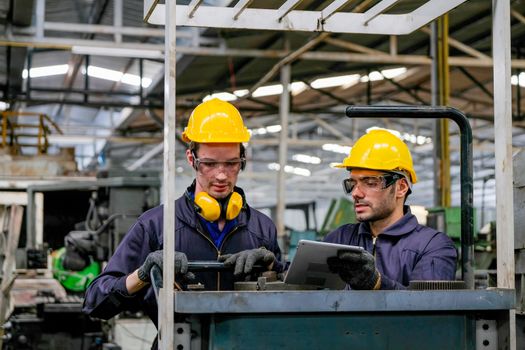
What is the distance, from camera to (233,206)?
363 centimetres

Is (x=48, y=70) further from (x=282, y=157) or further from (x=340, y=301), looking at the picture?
(x=340, y=301)

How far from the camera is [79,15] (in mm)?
14508

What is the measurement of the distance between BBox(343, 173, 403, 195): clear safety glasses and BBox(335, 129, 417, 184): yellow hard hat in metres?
0.04

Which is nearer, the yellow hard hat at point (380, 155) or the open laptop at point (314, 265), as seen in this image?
the open laptop at point (314, 265)

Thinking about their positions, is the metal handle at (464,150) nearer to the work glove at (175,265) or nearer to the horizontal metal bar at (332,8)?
the horizontal metal bar at (332,8)

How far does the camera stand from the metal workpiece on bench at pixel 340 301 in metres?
2.51

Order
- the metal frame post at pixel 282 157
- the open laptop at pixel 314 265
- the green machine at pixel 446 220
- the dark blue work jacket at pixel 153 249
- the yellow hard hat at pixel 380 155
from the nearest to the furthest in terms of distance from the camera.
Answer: the open laptop at pixel 314 265
the dark blue work jacket at pixel 153 249
the yellow hard hat at pixel 380 155
the green machine at pixel 446 220
the metal frame post at pixel 282 157

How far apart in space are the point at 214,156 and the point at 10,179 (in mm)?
8532

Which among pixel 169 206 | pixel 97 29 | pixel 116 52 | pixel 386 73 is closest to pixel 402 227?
pixel 169 206

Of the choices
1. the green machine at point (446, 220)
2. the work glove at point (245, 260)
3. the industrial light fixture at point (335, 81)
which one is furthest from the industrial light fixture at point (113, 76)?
the work glove at point (245, 260)

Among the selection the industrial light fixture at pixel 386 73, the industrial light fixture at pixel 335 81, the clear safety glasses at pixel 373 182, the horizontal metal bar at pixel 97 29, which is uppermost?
the industrial light fixture at pixel 386 73

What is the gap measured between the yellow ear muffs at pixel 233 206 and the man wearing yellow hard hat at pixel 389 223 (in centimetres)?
55

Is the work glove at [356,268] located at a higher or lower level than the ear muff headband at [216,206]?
lower

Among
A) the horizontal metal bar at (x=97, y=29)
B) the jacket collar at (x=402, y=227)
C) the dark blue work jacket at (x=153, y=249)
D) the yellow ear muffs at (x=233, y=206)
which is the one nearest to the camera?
the dark blue work jacket at (x=153, y=249)
